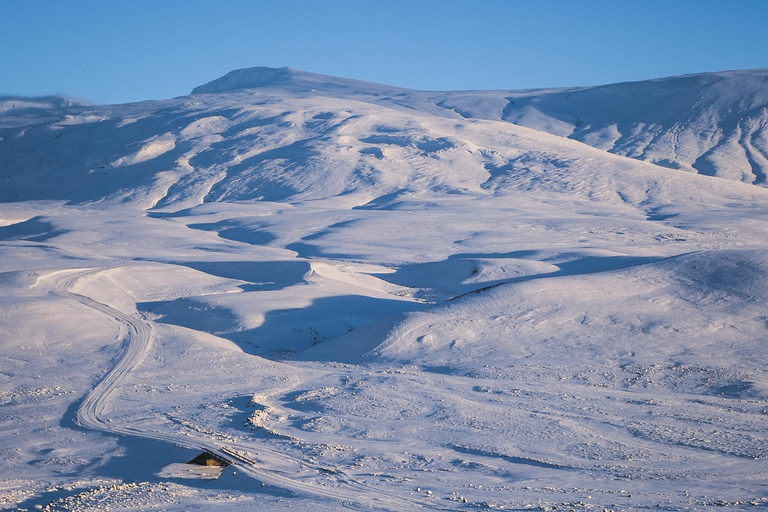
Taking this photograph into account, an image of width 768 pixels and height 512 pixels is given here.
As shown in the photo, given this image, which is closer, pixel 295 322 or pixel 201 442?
pixel 201 442

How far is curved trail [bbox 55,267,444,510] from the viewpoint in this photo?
9.88 m

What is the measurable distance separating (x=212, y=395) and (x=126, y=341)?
5.29 meters

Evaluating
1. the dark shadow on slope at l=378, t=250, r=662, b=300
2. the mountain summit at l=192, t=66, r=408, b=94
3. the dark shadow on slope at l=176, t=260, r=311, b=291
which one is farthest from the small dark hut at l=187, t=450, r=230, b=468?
the mountain summit at l=192, t=66, r=408, b=94

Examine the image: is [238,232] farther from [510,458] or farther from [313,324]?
[510,458]

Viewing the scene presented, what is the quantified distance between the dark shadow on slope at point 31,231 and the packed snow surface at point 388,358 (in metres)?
0.33

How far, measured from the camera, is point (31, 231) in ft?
152

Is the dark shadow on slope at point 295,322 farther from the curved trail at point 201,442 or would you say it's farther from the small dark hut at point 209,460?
the small dark hut at point 209,460

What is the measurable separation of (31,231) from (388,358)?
36004 millimetres

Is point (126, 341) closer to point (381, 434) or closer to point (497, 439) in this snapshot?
point (381, 434)

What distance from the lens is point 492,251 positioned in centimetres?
3862

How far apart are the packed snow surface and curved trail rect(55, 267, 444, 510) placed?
6 cm

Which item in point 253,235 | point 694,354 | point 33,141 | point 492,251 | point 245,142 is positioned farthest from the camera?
point 33,141

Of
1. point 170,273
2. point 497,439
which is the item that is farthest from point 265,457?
point 170,273

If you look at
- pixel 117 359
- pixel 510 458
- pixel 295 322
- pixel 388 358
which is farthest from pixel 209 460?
pixel 295 322
